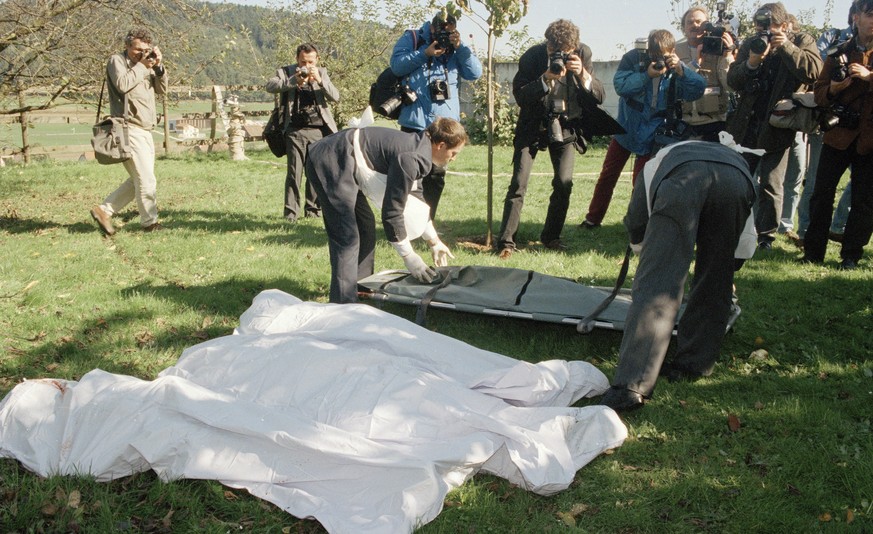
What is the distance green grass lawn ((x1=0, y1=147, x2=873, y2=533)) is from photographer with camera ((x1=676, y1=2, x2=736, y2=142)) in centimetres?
136

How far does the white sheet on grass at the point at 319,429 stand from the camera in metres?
2.96

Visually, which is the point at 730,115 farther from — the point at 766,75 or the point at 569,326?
the point at 569,326

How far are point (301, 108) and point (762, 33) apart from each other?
15.9 ft

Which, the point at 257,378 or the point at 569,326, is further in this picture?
the point at 569,326

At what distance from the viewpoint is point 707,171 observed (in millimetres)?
3703

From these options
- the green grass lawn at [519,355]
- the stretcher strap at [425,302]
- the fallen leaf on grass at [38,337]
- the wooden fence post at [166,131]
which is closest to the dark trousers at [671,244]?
the green grass lawn at [519,355]

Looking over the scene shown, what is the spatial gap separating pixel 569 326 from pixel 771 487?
1774 mm

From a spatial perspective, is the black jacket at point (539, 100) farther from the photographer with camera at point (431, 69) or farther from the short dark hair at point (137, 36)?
the short dark hair at point (137, 36)

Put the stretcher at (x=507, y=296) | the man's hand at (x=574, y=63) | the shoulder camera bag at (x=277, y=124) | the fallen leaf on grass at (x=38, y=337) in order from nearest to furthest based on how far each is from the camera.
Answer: the stretcher at (x=507, y=296), the fallen leaf on grass at (x=38, y=337), the man's hand at (x=574, y=63), the shoulder camera bag at (x=277, y=124)

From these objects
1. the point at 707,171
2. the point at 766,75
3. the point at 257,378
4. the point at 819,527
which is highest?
the point at 766,75

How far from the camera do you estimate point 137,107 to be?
743 centimetres

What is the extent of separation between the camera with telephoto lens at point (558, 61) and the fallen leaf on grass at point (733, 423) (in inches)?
140

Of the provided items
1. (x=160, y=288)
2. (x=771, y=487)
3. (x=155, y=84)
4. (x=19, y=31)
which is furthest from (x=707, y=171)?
(x=19, y=31)

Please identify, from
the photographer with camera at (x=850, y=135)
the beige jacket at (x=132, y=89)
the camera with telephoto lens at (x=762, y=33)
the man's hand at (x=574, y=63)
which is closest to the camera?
the photographer with camera at (x=850, y=135)
